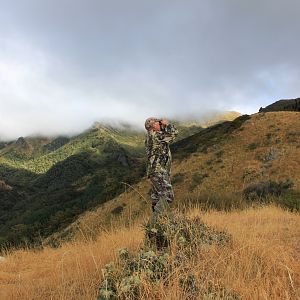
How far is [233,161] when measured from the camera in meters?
40.7

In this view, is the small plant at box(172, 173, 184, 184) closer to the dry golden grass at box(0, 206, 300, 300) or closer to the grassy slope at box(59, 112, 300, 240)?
the grassy slope at box(59, 112, 300, 240)

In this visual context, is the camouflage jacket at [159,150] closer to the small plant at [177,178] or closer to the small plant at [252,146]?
the small plant at [177,178]

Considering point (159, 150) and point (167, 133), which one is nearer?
point (159, 150)

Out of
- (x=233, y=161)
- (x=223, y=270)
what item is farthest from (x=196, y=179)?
(x=223, y=270)

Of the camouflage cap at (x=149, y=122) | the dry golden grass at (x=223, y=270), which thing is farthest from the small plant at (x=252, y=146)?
the dry golden grass at (x=223, y=270)

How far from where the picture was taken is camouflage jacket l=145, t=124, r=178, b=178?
8.82 meters

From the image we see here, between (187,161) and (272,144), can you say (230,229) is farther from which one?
(187,161)

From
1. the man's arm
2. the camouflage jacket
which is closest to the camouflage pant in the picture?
the camouflage jacket

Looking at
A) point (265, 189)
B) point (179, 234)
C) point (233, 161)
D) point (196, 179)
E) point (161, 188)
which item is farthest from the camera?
point (233, 161)

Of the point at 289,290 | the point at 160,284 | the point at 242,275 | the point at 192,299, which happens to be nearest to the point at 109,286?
the point at 160,284

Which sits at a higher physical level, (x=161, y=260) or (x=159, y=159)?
(x=159, y=159)

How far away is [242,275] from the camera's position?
459 centimetres

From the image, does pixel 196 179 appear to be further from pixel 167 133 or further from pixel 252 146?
pixel 167 133

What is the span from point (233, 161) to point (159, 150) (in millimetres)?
32657
